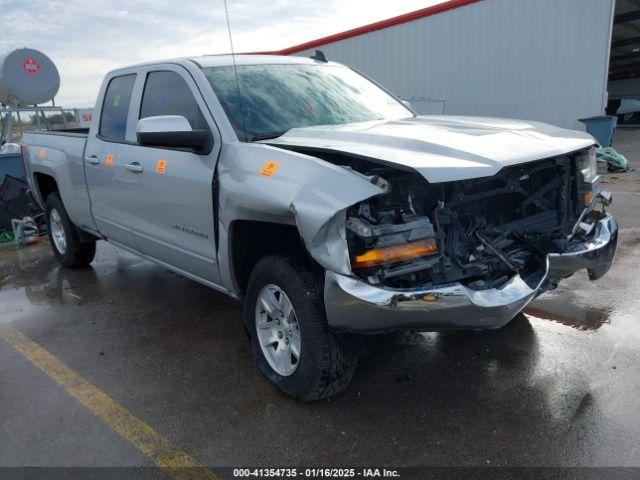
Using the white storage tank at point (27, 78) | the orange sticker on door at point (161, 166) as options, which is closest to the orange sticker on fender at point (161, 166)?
the orange sticker on door at point (161, 166)

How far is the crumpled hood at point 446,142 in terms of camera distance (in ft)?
8.42

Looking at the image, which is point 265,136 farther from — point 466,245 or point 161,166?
point 466,245

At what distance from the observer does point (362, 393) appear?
3170 millimetres

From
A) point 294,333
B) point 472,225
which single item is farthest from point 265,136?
point 472,225

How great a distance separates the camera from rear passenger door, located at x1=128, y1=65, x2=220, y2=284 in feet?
11.4

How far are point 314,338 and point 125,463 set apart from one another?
3.55 ft

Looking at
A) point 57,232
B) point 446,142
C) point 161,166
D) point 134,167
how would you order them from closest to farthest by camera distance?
point 446,142 → point 161,166 → point 134,167 → point 57,232

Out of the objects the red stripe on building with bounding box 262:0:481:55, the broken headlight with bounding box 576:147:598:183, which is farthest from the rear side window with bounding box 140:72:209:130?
the red stripe on building with bounding box 262:0:481:55

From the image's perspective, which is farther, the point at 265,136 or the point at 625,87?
the point at 625,87

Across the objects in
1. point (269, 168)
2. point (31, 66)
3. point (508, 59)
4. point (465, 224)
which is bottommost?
point (465, 224)

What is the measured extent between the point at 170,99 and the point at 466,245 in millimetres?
2370

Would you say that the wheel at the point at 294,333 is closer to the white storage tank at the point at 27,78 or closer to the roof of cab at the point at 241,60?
the roof of cab at the point at 241,60

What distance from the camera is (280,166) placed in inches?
114

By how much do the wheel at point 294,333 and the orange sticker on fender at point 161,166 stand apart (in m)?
1.12
